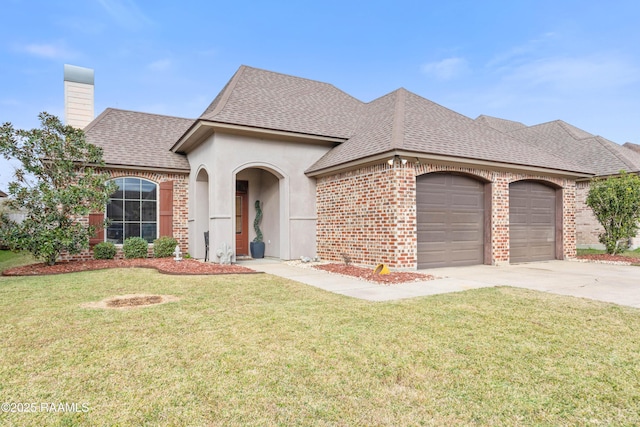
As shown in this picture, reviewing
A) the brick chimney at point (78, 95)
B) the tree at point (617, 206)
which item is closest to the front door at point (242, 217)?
the brick chimney at point (78, 95)

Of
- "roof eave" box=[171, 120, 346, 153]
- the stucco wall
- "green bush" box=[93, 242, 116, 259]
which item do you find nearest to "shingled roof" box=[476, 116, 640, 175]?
"roof eave" box=[171, 120, 346, 153]

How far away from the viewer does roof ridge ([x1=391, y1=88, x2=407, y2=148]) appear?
9.41 m

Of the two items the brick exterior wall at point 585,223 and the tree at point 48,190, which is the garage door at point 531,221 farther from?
the tree at point 48,190

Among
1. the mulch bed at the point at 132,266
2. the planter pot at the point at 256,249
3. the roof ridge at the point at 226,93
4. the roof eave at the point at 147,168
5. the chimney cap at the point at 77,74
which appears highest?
the chimney cap at the point at 77,74

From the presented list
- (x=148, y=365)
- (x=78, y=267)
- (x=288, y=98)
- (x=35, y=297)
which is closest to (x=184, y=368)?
(x=148, y=365)

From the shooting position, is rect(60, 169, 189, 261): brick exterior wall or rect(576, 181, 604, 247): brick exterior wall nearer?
rect(60, 169, 189, 261): brick exterior wall

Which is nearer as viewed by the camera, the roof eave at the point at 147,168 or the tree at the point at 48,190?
the tree at the point at 48,190

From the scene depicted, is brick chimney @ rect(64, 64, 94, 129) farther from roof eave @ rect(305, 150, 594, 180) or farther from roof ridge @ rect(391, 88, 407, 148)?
roof ridge @ rect(391, 88, 407, 148)

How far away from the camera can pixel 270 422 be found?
7.76 feet

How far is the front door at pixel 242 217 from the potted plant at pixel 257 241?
37 centimetres

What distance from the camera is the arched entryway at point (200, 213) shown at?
1262 cm

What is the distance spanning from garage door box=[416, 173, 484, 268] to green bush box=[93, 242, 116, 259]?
9.74 m

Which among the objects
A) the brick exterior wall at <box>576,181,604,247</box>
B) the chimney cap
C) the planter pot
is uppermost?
the chimney cap

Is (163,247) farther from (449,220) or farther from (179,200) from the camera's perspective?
(449,220)
